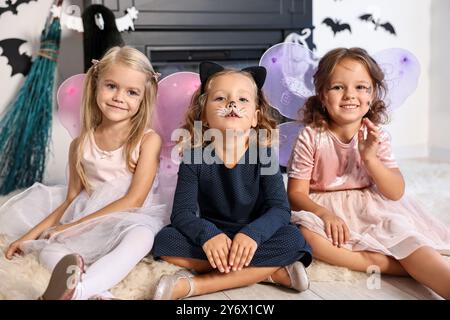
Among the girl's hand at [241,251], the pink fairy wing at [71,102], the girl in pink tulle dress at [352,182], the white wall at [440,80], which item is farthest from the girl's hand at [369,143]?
the white wall at [440,80]

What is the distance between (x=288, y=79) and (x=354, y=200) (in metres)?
0.48

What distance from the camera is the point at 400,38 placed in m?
3.08

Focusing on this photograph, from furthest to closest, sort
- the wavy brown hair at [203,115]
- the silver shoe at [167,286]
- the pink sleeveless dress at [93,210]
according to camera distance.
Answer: the wavy brown hair at [203,115]
the pink sleeveless dress at [93,210]
the silver shoe at [167,286]

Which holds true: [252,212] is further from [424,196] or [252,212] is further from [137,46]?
[137,46]

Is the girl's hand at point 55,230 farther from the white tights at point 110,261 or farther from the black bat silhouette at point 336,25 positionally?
the black bat silhouette at point 336,25

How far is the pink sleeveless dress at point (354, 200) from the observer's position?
1.24 m

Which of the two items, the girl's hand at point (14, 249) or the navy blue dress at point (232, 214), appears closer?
the navy blue dress at point (232, 214)

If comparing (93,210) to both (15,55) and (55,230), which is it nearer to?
(55,230)

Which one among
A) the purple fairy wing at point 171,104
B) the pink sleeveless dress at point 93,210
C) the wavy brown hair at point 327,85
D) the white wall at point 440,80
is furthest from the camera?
the white wall at point 440,80

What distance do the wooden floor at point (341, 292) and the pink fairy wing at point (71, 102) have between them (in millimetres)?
791

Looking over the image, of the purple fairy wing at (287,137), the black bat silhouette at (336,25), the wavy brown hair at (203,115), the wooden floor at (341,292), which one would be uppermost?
the black bat silhouette at (336,25)

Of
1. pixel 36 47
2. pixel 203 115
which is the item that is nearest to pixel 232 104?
pixel 203 115

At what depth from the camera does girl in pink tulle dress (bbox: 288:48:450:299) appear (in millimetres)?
1223
